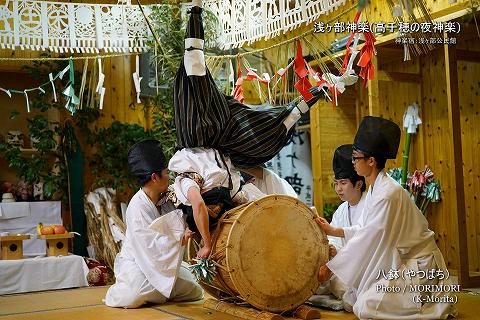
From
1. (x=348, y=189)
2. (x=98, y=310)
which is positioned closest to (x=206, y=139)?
(x=348, y=189)

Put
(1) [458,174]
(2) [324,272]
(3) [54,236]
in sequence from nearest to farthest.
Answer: (2) [324,272]
(1) [458,174]
(3) [54,236]

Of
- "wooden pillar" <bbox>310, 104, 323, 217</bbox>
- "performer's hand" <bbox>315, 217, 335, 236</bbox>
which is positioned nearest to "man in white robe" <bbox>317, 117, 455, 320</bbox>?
"performer's hand" <bbox>315, 217, 335, 236</bbox>

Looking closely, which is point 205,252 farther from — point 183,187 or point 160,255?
point 160,255

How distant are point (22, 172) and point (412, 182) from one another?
390cm

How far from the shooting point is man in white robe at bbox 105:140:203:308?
3.94 meters

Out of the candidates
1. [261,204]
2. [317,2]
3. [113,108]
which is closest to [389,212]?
[261,204]

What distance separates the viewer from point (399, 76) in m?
5.97

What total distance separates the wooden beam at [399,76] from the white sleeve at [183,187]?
10.1 feet

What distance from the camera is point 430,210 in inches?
234

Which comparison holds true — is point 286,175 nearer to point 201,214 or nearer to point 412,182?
point 412,182

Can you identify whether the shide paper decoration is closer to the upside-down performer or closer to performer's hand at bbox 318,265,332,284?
the upside-down performer

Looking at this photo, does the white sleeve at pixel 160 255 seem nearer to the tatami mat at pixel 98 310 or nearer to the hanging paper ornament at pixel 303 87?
the tatami mat at pixel 98 310

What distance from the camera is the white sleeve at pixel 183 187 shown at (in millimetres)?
3467

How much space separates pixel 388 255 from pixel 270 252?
0.65m
